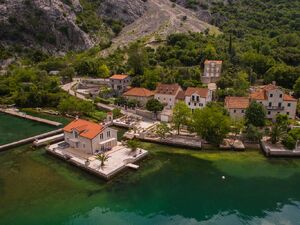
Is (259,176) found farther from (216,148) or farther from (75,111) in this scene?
(75,111)

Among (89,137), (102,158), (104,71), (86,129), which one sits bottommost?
(102,158)

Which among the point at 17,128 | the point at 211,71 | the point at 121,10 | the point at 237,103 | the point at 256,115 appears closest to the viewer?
the point at 256,115

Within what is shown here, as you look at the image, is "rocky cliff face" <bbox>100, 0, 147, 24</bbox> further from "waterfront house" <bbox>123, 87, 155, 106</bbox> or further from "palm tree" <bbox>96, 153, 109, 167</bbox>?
"palm tree" <bbox>96, 153, 109, 167</bbox>

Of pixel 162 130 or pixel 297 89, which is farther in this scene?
pixel 297 89

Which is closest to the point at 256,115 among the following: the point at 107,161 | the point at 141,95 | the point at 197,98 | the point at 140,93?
the point at 197,98

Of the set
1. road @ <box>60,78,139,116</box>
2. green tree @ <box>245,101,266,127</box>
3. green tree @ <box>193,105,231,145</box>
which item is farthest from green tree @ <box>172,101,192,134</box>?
road @ <box>60,78,139,116</box>

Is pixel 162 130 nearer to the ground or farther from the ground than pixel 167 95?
nearer to the ground

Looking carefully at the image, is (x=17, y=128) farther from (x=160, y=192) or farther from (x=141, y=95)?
(x=160, y=192)

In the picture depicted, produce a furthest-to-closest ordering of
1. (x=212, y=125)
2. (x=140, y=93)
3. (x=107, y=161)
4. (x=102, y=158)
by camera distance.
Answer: (x=140, y=93)
(x=212, y=125)
(x=107, y=161)
(x=102, y=158)
